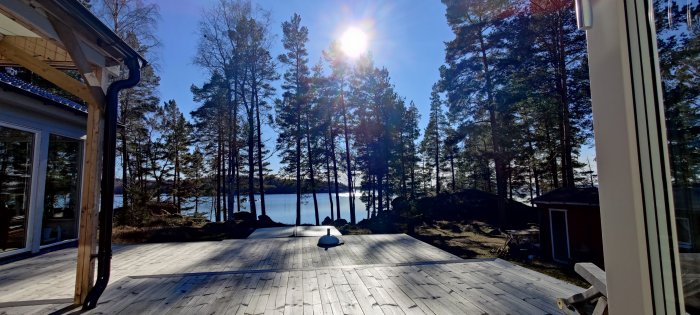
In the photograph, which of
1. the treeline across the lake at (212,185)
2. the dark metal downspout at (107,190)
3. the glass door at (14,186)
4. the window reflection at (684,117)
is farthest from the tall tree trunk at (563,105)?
the glass door at (14,186)

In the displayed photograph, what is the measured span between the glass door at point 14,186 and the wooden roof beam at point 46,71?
3.07 m

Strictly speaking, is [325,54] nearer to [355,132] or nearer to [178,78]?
[355,132]

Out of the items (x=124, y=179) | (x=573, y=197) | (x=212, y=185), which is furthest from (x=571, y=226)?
(x=212, y=185)

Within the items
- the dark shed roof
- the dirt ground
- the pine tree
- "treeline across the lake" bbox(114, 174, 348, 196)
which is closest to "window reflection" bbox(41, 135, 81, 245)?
the dirt ground

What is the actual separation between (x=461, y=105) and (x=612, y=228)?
13.6m

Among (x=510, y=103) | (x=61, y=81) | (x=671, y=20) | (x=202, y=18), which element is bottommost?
(x=671, y=20)

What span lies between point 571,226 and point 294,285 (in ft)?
28.4

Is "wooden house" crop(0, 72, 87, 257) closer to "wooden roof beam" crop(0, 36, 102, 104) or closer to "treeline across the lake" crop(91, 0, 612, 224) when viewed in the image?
"treeline across the lake" crop(91, 0, 612, 224)

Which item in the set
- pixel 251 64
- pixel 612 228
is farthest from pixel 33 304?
pixel 251 64

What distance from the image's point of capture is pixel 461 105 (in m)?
13.5

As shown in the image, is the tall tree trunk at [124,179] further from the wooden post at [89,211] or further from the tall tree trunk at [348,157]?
the wooden post at [89,211]

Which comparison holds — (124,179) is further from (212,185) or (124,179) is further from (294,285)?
(294,285)

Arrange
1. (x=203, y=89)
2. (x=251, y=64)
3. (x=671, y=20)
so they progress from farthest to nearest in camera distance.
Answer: (x=203, y=89)
(x=251, y=64)
(x=671, y=20)

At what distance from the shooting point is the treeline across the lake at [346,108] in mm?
10094
